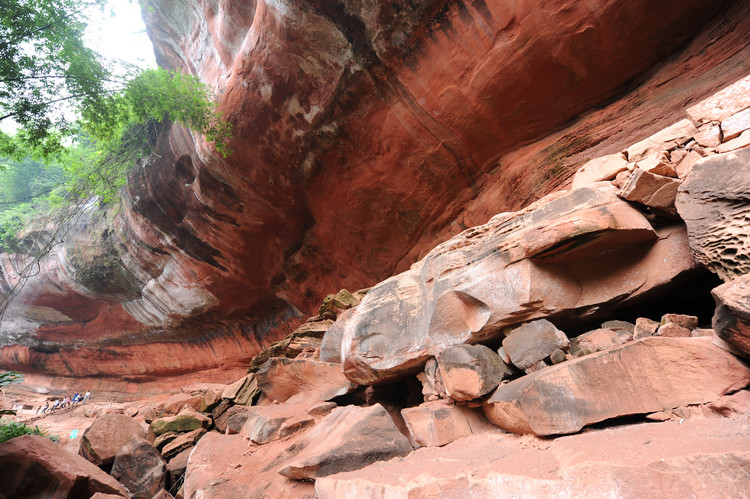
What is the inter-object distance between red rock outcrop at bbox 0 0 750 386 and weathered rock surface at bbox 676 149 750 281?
2.57 meters

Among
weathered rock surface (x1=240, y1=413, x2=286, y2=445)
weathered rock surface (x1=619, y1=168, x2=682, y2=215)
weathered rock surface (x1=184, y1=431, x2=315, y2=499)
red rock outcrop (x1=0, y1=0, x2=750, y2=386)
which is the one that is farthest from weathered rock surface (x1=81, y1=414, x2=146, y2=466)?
weathered rock surface (x1=619, y1=168, x2=682, y2=215)

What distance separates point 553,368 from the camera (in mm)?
2625

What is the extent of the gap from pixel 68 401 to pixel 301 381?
16.4 m

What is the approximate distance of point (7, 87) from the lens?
5902 millimetres

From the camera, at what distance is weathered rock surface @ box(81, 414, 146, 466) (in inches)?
216

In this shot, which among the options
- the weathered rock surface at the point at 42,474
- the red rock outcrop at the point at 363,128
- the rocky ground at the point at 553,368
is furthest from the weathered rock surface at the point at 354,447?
the red rock outcrop at the point at 363,128

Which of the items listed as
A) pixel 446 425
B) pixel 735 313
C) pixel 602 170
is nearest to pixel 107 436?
pixel 446 425

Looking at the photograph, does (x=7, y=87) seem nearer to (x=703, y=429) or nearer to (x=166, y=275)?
(x=166, y=275)

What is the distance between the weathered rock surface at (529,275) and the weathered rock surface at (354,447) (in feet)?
2.44

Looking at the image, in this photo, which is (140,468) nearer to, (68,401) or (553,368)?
(553,368)

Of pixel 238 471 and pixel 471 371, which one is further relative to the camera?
pixel 238 471

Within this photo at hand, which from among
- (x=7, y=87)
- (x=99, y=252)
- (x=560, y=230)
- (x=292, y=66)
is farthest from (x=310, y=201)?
(x=99, y=252)

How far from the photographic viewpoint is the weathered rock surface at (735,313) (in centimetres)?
189

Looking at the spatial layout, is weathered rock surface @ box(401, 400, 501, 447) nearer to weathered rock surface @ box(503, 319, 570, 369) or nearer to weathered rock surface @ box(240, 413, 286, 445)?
weathered rock surface @ box(503, 319, 570, 369)
